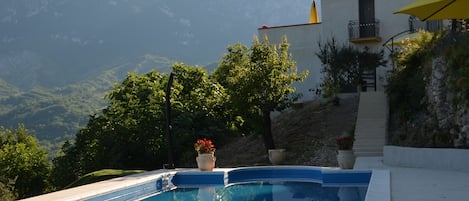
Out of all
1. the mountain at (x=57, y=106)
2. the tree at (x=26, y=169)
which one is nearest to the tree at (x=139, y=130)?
the tree at (x=26, y=169)

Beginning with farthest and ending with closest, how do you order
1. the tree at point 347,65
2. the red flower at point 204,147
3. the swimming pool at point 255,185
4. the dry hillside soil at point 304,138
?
the tree at point 347,65 < the dry hillside soil at point 304,138 < the red flower at point 204,147 < the swimming pool at point 255,185

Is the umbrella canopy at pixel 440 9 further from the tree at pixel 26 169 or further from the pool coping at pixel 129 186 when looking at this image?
the tree at pixel 26 169

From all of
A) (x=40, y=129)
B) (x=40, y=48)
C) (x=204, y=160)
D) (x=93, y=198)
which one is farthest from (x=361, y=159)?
(x=40, y=48)

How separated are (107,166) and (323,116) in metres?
8.46

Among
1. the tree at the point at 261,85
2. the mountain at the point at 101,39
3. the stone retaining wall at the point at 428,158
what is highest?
the mountain at the point at 101,39

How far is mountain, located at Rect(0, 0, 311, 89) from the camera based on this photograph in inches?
4173

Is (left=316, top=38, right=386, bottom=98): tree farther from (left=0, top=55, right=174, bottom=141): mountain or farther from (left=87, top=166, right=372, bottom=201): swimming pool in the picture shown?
(left=0, top=55, right=174, bottom=141): mountain

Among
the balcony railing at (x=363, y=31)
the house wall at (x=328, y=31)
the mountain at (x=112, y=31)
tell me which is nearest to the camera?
the balcony railing at (x=363, y=31)

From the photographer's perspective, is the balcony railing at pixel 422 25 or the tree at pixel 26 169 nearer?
the balcony railing at pixel 422 25

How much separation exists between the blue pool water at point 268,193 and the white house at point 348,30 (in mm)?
11062

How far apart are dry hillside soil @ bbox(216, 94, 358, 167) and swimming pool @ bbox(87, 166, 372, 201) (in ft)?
7.93

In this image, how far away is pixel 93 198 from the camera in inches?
408

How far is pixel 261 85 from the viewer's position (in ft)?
54.5

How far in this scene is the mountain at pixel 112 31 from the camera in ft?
348
